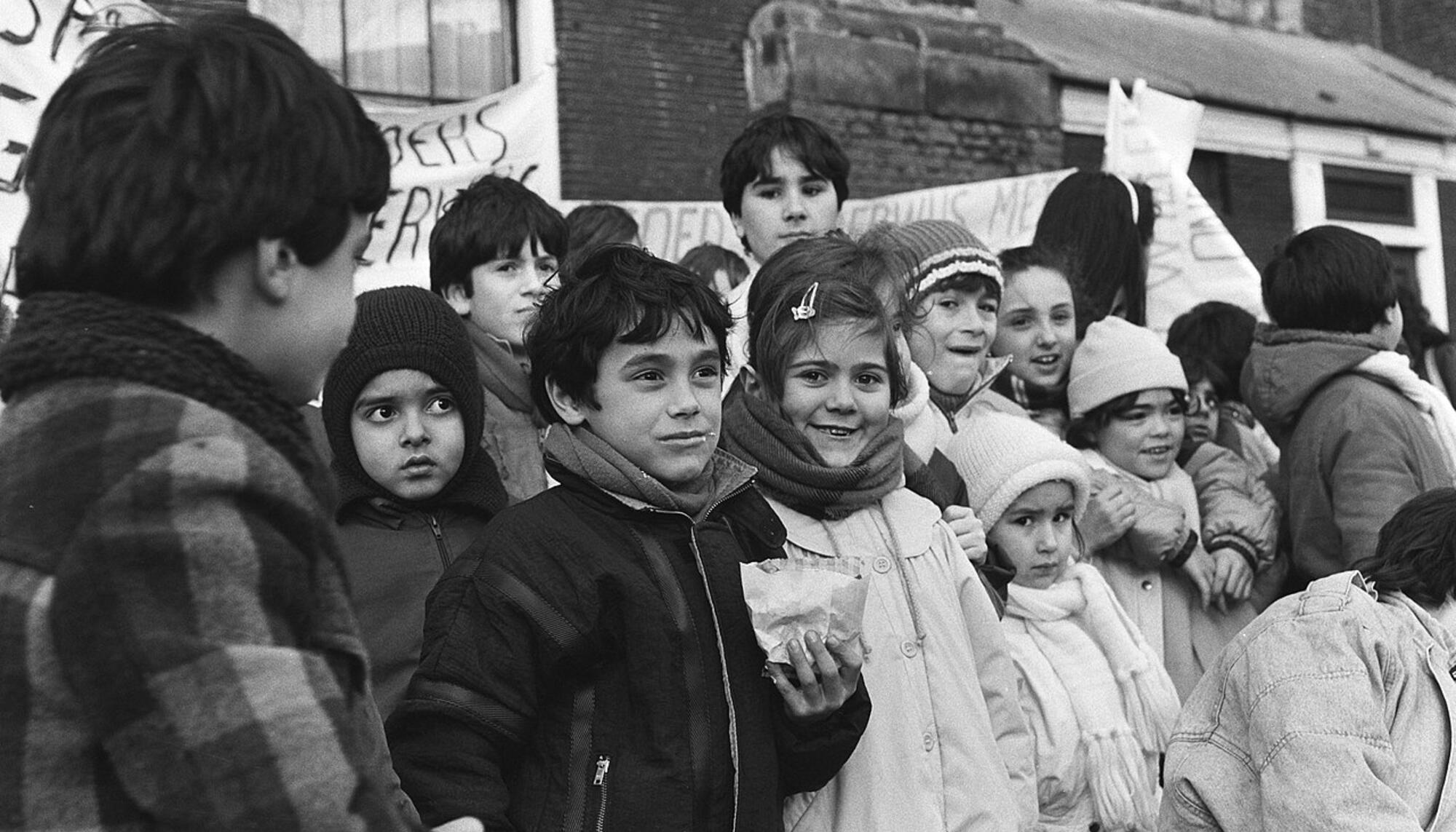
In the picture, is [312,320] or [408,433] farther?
[408,433]

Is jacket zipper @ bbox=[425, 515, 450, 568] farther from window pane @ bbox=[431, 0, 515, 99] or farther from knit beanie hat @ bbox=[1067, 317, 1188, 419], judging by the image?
window pane @ bbox=[431, 0, 515, 99]

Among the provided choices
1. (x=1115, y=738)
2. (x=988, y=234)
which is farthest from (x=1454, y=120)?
(x=1115, y=738)

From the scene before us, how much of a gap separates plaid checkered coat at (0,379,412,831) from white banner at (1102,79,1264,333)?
18.2 ft

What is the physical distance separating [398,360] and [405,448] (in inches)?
6.8

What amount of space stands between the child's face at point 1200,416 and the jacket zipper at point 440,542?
259 centimetres

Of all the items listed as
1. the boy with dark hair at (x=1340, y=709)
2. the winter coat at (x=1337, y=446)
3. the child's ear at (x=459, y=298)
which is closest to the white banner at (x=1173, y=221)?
the winter coat at (x=1337, y=446)

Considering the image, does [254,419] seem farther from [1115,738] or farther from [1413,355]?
[1413,355]

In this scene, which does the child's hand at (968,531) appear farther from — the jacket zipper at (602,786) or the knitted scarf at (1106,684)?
the jacket zipper at (602,786)

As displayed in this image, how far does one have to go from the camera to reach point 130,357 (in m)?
1.48

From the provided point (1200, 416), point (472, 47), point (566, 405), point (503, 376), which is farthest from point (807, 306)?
point (472, 47)

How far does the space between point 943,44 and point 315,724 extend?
9.10m

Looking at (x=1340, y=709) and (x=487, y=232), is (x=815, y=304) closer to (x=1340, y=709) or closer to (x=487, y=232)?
(x=487, y=232)

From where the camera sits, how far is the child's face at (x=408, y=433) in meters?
3.20

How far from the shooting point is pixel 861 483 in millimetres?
3225
